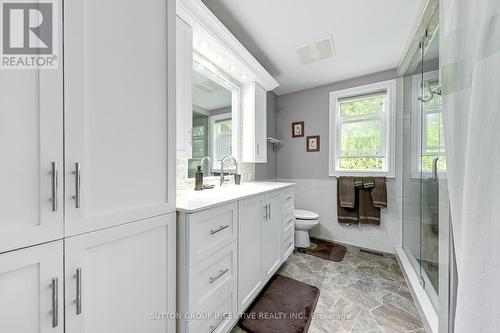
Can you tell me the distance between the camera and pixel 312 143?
9.75 feet

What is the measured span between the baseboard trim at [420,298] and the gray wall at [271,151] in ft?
6.25

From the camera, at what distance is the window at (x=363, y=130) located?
8.18 ft

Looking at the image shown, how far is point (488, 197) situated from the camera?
684 millimetres

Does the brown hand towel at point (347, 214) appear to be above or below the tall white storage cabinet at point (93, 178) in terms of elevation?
below

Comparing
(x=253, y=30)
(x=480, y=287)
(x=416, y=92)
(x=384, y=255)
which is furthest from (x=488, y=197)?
(x=384, y=255)

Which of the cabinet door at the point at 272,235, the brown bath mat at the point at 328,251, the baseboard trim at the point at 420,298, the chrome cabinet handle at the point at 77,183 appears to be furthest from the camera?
the brown bath mat at the point at 328,251

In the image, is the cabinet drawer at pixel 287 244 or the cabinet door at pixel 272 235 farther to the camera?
the cabinet drawer at pixel 287 244

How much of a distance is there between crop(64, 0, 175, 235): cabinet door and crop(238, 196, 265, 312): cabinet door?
0.60m

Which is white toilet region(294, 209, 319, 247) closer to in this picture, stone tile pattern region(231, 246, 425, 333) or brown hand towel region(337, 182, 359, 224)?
stone tile pattern region(231, 246, 425, 333)

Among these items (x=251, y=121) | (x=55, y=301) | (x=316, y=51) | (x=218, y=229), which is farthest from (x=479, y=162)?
(x=251, y=121)

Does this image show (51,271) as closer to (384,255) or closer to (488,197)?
(488,197)

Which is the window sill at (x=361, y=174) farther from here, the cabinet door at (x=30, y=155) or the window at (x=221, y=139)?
the cabinet door at (x=30, y=155)

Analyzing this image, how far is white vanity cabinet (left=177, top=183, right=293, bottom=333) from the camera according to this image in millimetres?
962

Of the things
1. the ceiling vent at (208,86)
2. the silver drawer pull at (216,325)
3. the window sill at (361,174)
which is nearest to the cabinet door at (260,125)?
the ceiling vent at (208,86)
